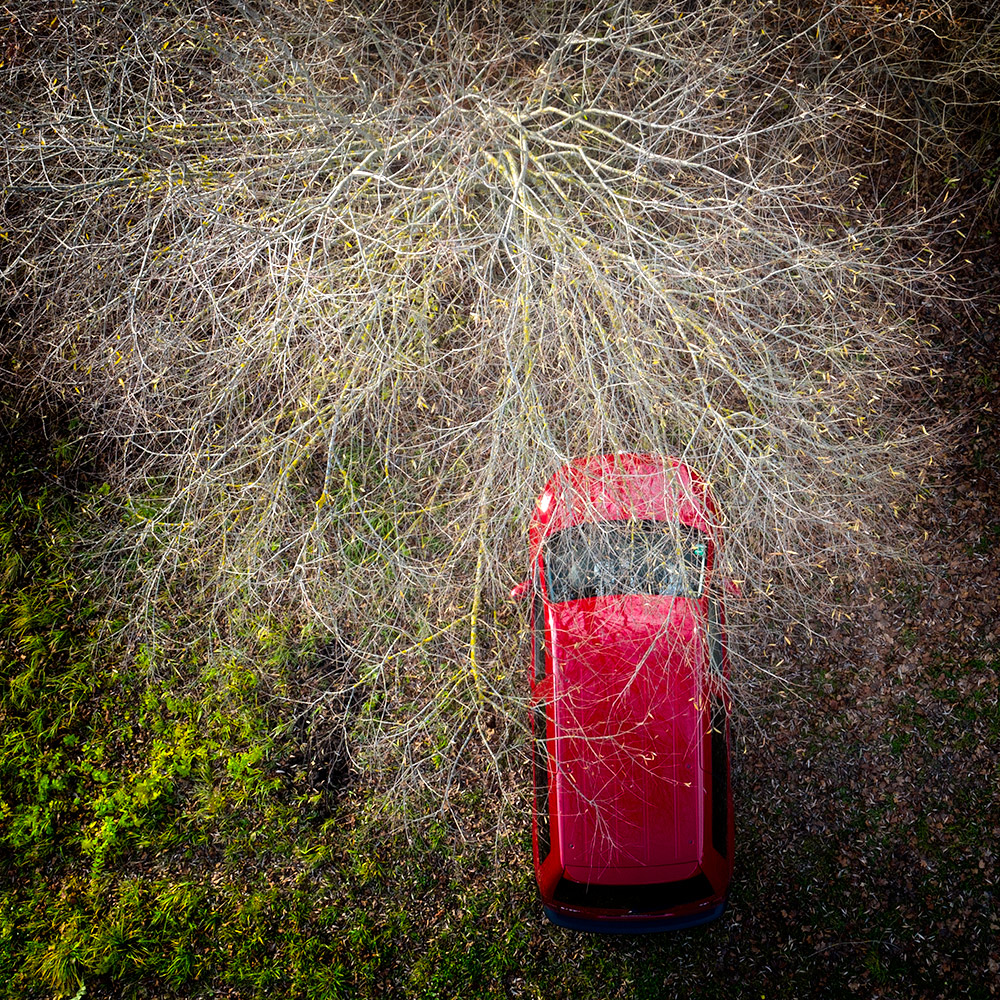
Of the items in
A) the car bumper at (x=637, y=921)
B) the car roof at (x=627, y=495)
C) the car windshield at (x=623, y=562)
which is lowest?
the car bumper at (x=637, y=921)

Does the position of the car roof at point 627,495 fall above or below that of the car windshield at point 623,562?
above

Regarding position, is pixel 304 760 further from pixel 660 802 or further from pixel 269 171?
pixel 269 171

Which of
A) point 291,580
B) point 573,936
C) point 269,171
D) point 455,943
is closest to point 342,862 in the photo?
point 455,943

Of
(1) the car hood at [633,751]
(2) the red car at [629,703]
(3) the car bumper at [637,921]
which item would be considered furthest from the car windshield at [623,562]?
(3) the car bumper at [637,921]

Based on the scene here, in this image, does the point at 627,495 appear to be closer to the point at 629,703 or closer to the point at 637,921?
the point at 629,703

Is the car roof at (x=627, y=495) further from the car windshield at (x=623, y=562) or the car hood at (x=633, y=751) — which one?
the car hood at (x=633, y=751)

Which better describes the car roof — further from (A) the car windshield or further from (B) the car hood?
(B) the car hood

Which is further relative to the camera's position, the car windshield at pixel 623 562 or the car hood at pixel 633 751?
the car windshield at pixel 623 562
